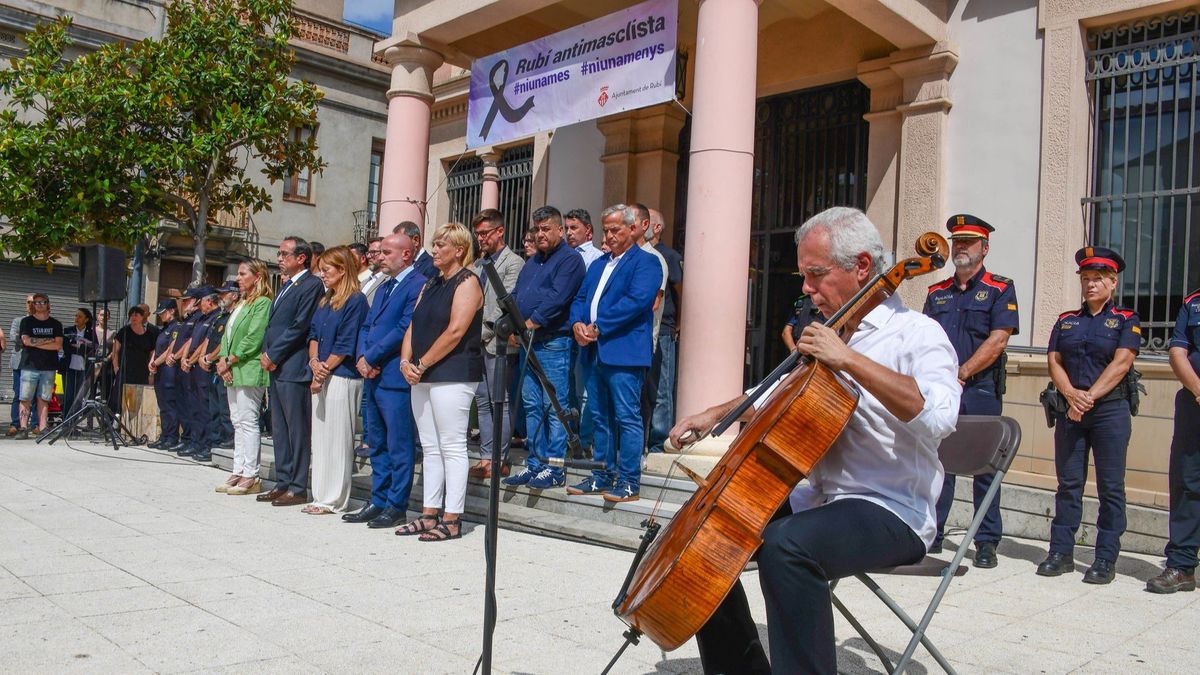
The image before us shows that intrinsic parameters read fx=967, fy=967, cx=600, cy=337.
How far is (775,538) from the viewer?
268cm

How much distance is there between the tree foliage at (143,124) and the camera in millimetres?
12898

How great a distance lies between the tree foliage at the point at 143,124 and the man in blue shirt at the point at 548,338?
312 inches

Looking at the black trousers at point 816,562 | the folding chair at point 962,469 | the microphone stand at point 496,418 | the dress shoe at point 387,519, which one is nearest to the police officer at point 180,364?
the dress shoe at point 387,519

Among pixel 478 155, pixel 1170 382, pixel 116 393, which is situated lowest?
pixel 116 393

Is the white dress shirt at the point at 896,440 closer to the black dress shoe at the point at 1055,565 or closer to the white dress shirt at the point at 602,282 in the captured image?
the black dress shoe at the point at 1055,565

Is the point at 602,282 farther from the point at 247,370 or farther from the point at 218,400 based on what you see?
the point at 218,400

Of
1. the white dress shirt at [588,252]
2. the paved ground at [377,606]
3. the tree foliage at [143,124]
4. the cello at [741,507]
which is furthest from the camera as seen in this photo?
the tree foliage at [143,124]

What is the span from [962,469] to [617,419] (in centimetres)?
316

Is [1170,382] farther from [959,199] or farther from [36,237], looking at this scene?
[36,237]

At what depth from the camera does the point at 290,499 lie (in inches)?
304

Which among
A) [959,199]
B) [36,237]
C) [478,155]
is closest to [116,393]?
[36,237]

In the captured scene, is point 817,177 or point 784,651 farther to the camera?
point 817,177

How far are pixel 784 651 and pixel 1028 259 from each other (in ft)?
23.5

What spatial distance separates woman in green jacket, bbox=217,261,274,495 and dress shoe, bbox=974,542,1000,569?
5.67 metres
